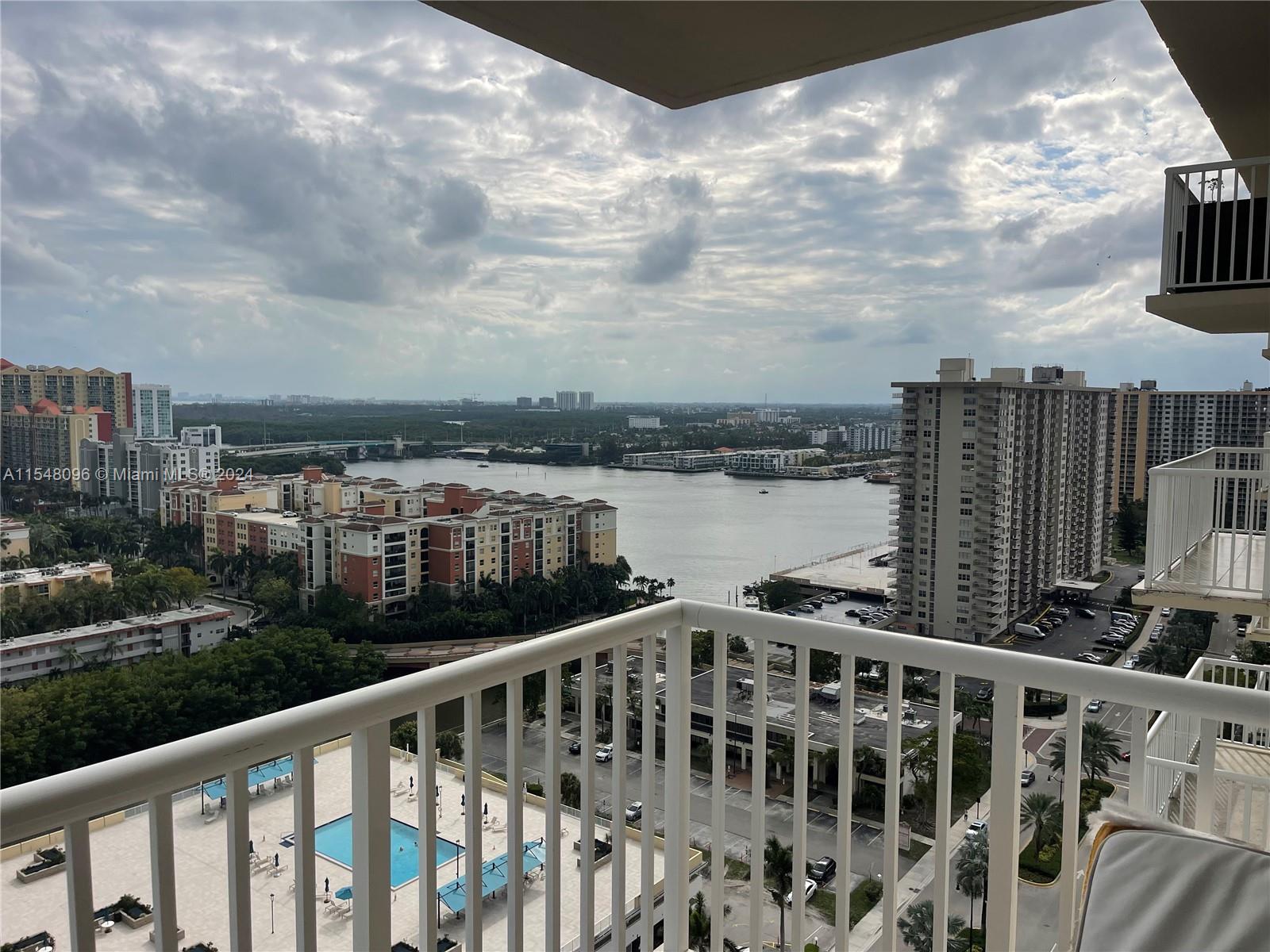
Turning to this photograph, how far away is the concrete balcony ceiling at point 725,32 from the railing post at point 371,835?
1114 millimetres

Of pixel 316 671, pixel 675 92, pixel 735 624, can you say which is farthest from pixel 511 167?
pixel 735 624

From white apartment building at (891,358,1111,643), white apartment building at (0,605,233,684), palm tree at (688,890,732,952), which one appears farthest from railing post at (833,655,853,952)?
white apartment building at (0,605,233,684)

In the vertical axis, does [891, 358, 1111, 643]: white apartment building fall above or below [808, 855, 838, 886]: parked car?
above

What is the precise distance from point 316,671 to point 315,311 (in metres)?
2.97

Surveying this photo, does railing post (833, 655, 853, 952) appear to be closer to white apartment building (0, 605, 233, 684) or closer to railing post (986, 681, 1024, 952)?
A: railing post (986, 681, 1024, 952)

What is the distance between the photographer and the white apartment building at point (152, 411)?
4340 mm

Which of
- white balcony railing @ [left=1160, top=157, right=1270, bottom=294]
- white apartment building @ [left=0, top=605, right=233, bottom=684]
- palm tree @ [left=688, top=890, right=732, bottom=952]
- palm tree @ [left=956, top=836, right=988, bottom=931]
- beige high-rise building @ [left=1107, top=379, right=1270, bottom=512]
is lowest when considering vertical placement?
palm tree @ [left=688, top=890, right=732, bottom=952]

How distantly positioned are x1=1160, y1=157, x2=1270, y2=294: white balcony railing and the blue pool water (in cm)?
452

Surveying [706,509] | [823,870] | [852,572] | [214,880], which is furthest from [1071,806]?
[706,509]

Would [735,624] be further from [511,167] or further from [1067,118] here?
[511,167]

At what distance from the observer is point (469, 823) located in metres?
1.28

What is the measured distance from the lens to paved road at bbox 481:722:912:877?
1.51 metres

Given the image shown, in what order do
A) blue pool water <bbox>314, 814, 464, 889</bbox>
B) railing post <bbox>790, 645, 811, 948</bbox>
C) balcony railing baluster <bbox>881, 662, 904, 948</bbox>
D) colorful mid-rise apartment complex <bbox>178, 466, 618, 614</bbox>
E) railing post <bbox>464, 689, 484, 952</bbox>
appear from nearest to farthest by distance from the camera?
blue pool water <bbox>314, 814, 464, 889</bbox>
railing post <bbox>464, 689, 484, 952</bbox>
balcony railing baluster <bbox>881, 662, 904, 948</bbox>
railing post <bbox>790, 645, 811, 948</bbox>
colorful mid-rise apartment complex <bbox>178, 466, 618, 614</bbox>

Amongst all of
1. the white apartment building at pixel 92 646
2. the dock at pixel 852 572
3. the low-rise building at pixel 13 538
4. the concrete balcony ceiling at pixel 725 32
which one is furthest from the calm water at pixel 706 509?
the concrete balcony ceiling at pixel 725 32
